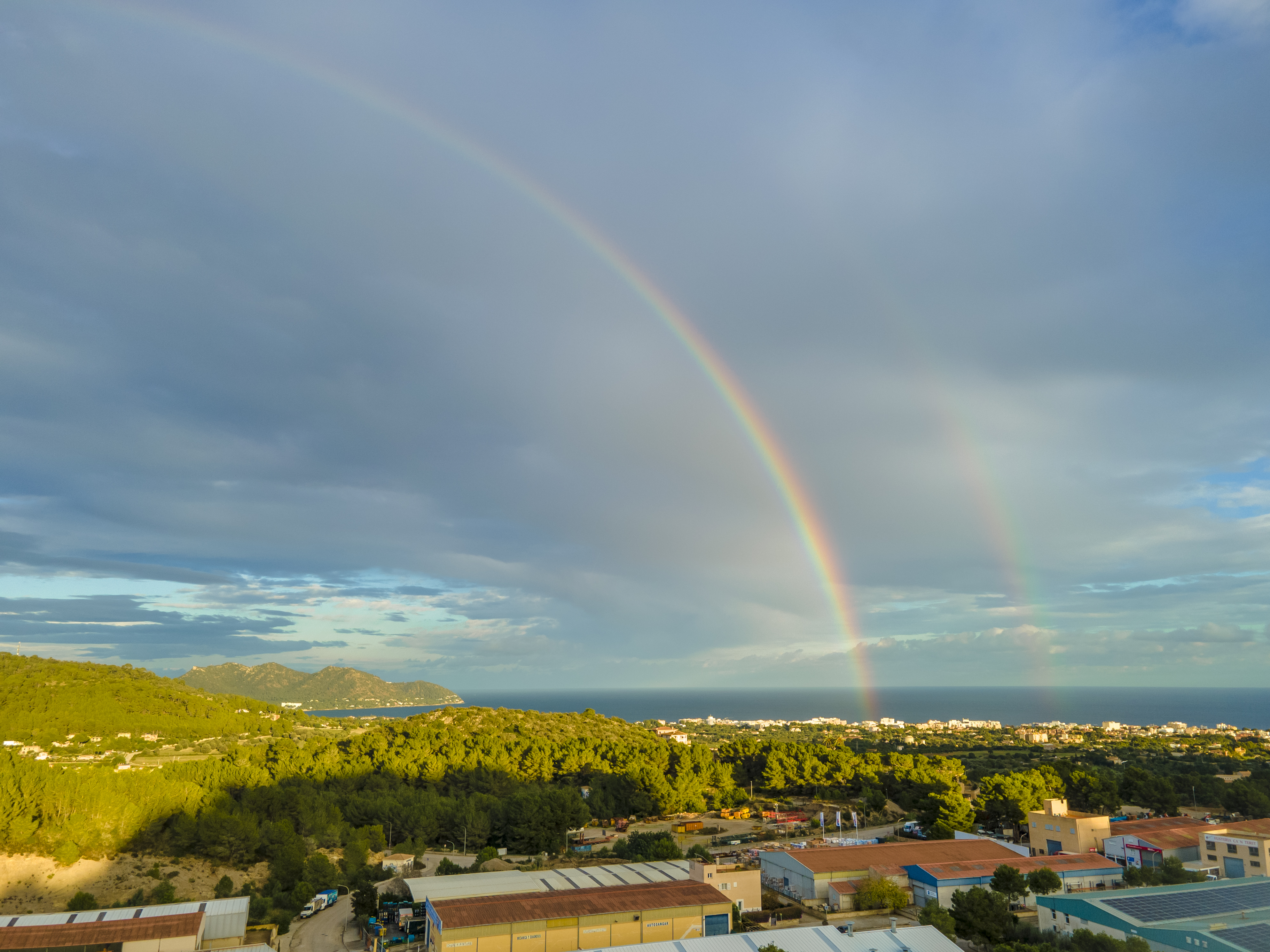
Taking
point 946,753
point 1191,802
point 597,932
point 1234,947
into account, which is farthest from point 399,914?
point 946,753

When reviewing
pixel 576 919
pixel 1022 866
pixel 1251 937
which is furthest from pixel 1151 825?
pixel 576 919

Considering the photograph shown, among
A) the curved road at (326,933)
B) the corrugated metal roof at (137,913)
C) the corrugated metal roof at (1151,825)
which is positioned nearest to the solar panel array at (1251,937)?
the corrugated metal roof at (1151,825)

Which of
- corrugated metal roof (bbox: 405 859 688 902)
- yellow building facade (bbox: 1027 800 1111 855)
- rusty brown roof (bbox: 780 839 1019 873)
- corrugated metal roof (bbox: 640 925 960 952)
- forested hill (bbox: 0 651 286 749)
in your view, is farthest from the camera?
forested hill (bbox: 0 651 286 749)

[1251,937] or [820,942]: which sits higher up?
[1251,937]

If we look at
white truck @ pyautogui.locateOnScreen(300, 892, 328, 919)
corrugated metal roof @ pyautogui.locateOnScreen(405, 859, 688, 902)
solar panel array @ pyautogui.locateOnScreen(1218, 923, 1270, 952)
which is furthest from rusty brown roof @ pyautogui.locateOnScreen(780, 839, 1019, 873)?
white truck @ pyautogui.locateOnScreen(300, 892, 328, 919)

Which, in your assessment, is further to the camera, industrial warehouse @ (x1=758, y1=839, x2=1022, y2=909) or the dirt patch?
the dirt patch

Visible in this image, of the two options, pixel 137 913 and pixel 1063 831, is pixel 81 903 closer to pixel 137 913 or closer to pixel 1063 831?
pixel 137 913

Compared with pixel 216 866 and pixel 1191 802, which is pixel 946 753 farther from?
pixel 216 866

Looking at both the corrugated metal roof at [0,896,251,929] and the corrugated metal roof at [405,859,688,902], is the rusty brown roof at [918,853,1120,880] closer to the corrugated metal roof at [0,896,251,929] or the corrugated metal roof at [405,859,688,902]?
the corrugated metal roof at [405,859,688,902]
